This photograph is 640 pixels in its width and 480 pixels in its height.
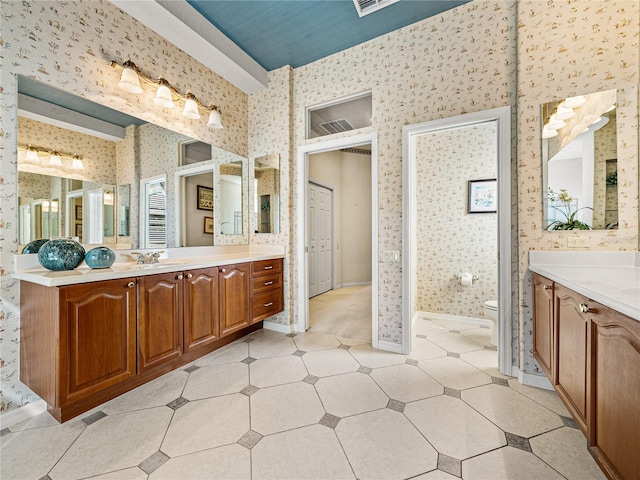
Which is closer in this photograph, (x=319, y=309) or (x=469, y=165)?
(x=469, y=165)

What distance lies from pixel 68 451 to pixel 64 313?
0.69m

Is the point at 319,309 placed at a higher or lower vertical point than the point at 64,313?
lower

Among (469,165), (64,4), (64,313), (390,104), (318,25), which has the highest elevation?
(318,25)

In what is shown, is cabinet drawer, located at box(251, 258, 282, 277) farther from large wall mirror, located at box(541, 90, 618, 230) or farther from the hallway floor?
large wall mirror, located at box(541, 90, 618, 230)

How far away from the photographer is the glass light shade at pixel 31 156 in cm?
173

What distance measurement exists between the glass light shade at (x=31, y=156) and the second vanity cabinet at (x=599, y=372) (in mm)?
3118

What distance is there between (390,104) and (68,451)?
3.28 meters

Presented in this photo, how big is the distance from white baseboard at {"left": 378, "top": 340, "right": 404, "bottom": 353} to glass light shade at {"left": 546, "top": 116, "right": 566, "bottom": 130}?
210 cm

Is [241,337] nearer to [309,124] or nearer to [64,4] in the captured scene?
[309,124]

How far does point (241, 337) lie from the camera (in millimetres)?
2916

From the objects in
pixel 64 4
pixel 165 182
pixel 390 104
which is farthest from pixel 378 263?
pixel 64 4

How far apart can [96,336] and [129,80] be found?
185 cm

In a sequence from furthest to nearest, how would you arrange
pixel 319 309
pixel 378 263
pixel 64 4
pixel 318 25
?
pixel 319 309 < pixel 378 263 < pixel 318 25 < pixel 64 4

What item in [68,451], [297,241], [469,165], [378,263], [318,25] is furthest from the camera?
[469,165]
